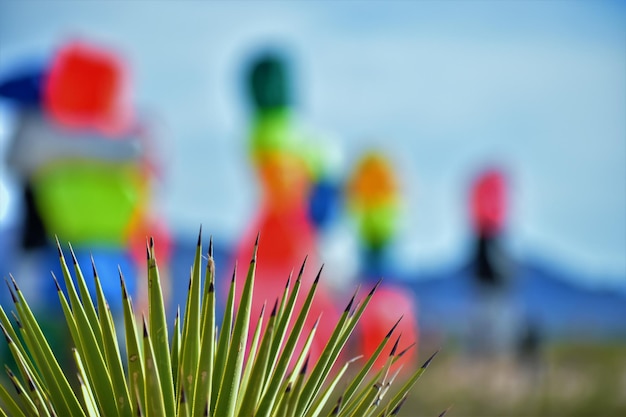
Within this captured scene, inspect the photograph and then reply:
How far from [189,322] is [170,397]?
0.50ft

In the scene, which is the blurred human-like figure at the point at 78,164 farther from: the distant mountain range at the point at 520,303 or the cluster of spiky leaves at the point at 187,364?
the cluster of spiky leaves at the point at 187,364

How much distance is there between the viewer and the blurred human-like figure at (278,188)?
905 centimetres

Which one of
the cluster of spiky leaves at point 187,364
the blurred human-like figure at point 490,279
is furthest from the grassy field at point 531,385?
the cluster of spiky leaves at point 187,364

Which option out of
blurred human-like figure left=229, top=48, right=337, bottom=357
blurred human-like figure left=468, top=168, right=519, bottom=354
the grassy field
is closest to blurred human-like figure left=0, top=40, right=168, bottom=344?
blurred human-like figure left=229, top=48, right=337, bottom=357

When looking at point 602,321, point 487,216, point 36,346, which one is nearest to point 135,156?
point 36,346

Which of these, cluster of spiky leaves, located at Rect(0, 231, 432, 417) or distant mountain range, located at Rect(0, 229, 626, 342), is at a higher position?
cluster of spiky leaves, located at Rect(0, 231, 432, 417)

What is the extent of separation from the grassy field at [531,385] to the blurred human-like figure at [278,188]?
5.46 ft

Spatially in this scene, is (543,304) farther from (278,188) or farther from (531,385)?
(278,188)

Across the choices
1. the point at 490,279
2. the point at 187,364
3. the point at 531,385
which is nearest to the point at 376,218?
the point at 531,385

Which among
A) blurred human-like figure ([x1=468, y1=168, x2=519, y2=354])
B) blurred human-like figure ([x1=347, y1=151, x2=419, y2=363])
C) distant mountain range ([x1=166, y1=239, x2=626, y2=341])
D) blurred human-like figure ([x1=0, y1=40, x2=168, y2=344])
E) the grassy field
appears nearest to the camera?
blurred human-like figure ([x1=0, y1=40, x2=168, y2=344])

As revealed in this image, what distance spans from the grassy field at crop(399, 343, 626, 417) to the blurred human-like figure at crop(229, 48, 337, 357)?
166 centimetres

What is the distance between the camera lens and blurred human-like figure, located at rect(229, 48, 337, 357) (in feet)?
29.7

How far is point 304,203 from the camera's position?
10188 millimetres

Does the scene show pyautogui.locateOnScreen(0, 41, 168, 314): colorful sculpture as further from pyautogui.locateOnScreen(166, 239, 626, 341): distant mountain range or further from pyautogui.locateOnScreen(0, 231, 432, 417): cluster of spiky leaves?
pyautogui.locateOnScreen(0, 231, 432, 417): cluster of spiky leaves
